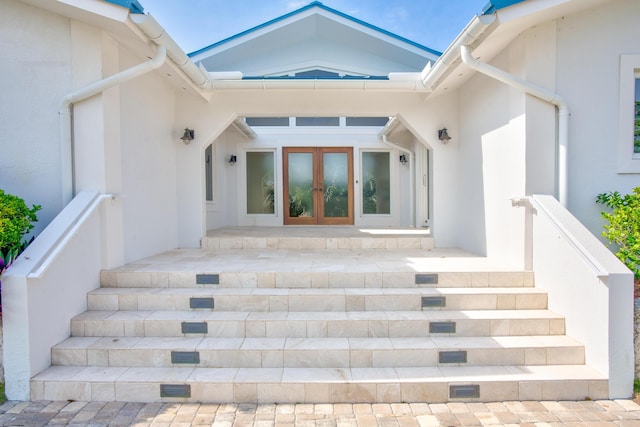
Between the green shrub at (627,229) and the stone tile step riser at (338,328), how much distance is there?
1.05m

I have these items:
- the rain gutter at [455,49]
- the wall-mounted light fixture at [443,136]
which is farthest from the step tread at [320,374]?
the wall-mounted light fixture at [443,136]

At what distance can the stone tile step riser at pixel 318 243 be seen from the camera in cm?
629

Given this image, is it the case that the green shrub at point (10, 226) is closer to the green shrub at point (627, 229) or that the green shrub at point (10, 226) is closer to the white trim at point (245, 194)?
the green shrub at point (627, 229)

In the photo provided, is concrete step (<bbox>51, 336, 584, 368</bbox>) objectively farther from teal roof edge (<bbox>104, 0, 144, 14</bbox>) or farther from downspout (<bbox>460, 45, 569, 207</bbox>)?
teal roof edge (<bbox>104, 0, 144, 14</bbox>)

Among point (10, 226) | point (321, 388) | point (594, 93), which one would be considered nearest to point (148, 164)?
point (10, 226)

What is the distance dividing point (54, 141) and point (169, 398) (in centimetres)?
330

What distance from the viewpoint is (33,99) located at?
4074mm

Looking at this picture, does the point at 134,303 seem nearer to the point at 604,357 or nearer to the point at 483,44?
the point at 604,357

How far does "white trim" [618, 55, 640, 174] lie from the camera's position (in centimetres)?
421

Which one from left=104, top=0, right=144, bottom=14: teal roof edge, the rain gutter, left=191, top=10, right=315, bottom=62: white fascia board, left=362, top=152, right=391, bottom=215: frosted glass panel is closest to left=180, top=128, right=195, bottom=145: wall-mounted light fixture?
left=104, top=0, right=144, bottom=14: teal roof edge

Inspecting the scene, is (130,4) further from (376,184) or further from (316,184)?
(376,184)

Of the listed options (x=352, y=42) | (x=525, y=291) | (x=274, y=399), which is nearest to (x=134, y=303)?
(x=274, y=399)

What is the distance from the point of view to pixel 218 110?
646 cm

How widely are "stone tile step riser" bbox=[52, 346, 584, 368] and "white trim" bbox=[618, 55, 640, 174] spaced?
8.44 feet
